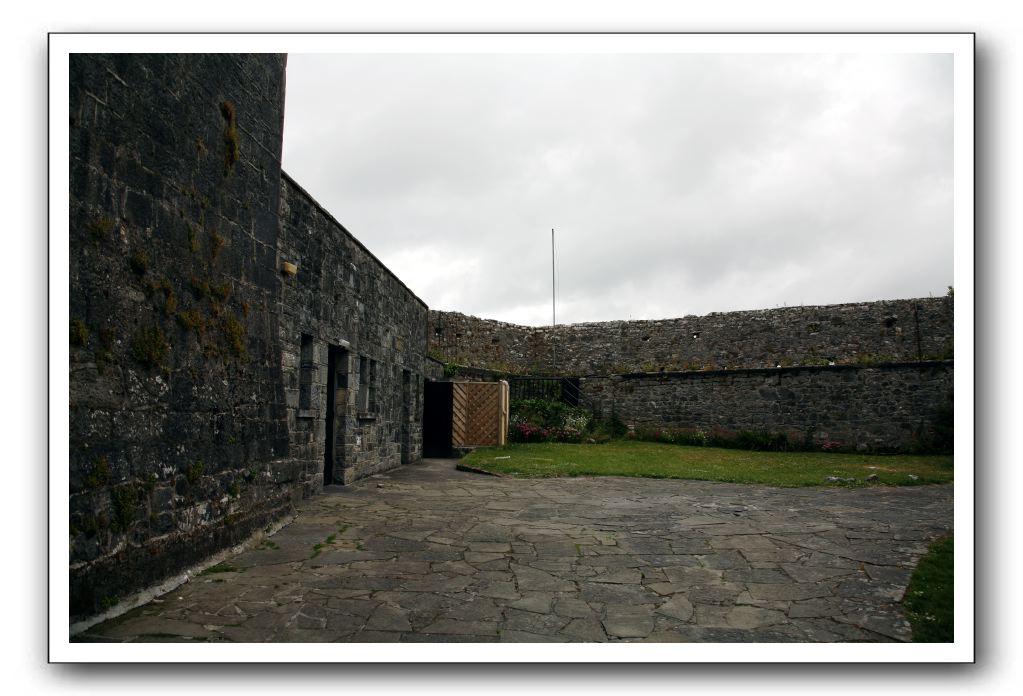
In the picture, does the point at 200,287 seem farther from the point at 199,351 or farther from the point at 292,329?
the point at 292,329

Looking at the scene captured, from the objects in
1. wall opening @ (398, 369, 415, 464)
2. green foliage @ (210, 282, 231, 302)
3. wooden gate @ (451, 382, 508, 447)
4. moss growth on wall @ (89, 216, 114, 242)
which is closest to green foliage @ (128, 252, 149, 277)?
moss growth on wall @ (89, 216, 114, 242)

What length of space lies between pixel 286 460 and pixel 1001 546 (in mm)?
5581

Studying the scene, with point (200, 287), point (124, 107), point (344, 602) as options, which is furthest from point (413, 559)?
point (124, 107)

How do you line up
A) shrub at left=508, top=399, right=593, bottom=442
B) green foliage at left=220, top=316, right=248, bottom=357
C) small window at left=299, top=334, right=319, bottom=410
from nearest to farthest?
green foliage at left=220, top=316, right=248, bottom=357 < small window at left=299, top=334, right=319, bottom=410 < shrub at left=508, top=399, right=593, bottom=442

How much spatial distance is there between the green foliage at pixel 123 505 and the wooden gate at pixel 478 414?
1217cm

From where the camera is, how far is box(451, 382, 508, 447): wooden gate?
15766 mm

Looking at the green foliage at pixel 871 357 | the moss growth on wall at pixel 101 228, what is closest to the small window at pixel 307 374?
the moss growth on wall at pixel 101 228

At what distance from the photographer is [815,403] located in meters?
15.8

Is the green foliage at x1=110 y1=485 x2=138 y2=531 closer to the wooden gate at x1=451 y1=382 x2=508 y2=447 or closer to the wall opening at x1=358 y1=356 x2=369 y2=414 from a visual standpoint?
the wall opening at x1=358 y1=356 x2=369 y2=414

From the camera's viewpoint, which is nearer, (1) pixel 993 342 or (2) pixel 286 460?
(1) pixel 993 342

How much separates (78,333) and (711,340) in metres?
20.0

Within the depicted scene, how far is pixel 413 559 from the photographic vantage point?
4805 millimetres

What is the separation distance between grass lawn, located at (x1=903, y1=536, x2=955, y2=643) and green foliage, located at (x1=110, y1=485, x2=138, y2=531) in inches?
173

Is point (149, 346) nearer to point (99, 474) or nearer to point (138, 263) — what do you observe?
point (138, 263)
